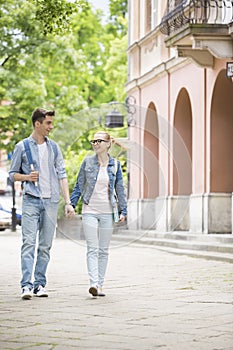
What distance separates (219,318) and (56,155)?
314 cm

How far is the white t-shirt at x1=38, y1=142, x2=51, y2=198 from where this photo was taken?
428 inches

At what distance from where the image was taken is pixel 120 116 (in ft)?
94.5

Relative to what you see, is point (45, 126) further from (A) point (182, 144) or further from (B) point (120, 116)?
(B) point (120, 116)

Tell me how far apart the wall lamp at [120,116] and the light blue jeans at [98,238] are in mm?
17622

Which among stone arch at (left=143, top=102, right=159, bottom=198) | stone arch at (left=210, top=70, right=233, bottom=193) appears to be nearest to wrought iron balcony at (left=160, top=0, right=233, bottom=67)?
stone arch at (left=210, top=70, right=233, bottom=193)

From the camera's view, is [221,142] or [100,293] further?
[221,142]

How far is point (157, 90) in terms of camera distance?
27.4m

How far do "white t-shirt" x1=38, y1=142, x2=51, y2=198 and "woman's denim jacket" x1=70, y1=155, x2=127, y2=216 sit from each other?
0.35 metres

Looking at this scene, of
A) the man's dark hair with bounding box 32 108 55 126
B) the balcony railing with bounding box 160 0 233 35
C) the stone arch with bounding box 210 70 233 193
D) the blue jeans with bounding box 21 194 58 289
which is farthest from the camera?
the stone arch with bounding box 210 70 233 193

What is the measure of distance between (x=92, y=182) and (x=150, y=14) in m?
17.9

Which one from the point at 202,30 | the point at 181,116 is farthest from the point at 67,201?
the point at 181,116

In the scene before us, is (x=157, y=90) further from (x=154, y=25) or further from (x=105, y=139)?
(x=105, y=139)

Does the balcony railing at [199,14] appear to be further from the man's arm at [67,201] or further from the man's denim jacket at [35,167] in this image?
the man's arm at [67,201]

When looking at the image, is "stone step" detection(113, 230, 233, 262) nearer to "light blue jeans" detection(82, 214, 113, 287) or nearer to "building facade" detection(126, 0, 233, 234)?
"building facade" detection(126, 0, 233, 234)
